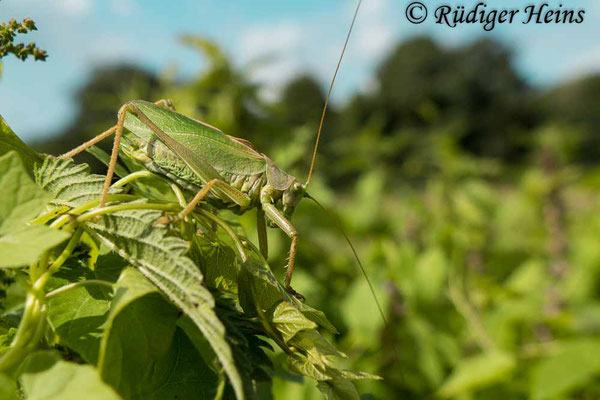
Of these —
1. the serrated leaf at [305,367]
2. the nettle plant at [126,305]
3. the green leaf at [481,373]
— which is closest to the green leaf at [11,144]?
the nettle plant at [126,305]

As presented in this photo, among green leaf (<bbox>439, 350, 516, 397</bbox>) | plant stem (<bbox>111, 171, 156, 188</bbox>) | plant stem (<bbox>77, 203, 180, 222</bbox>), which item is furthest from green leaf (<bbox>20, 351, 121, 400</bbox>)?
green leaf (<bbox>439, 350, 516, 397</bbox>)

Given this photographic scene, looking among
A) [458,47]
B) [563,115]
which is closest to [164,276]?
[563,115]

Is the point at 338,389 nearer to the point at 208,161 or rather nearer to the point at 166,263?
the point at 166,263

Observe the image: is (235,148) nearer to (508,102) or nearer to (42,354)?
(42,354)

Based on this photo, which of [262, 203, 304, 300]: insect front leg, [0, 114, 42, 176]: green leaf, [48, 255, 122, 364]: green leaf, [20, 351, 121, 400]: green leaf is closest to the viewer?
[20, 351, 121, 400]: green leaf

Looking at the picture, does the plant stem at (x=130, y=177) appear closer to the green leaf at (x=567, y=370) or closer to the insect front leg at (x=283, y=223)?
the insect front leg at (x=283, y=223)

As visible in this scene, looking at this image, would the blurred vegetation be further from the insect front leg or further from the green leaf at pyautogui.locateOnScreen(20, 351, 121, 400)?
the green leaf at pyautogui.locateOnScreen(20, 351, 121, 400)

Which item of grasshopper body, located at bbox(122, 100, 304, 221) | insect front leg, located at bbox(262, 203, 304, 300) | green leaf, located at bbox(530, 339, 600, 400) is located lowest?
green leaf, located at bbox(530, 339, 600, 400)
